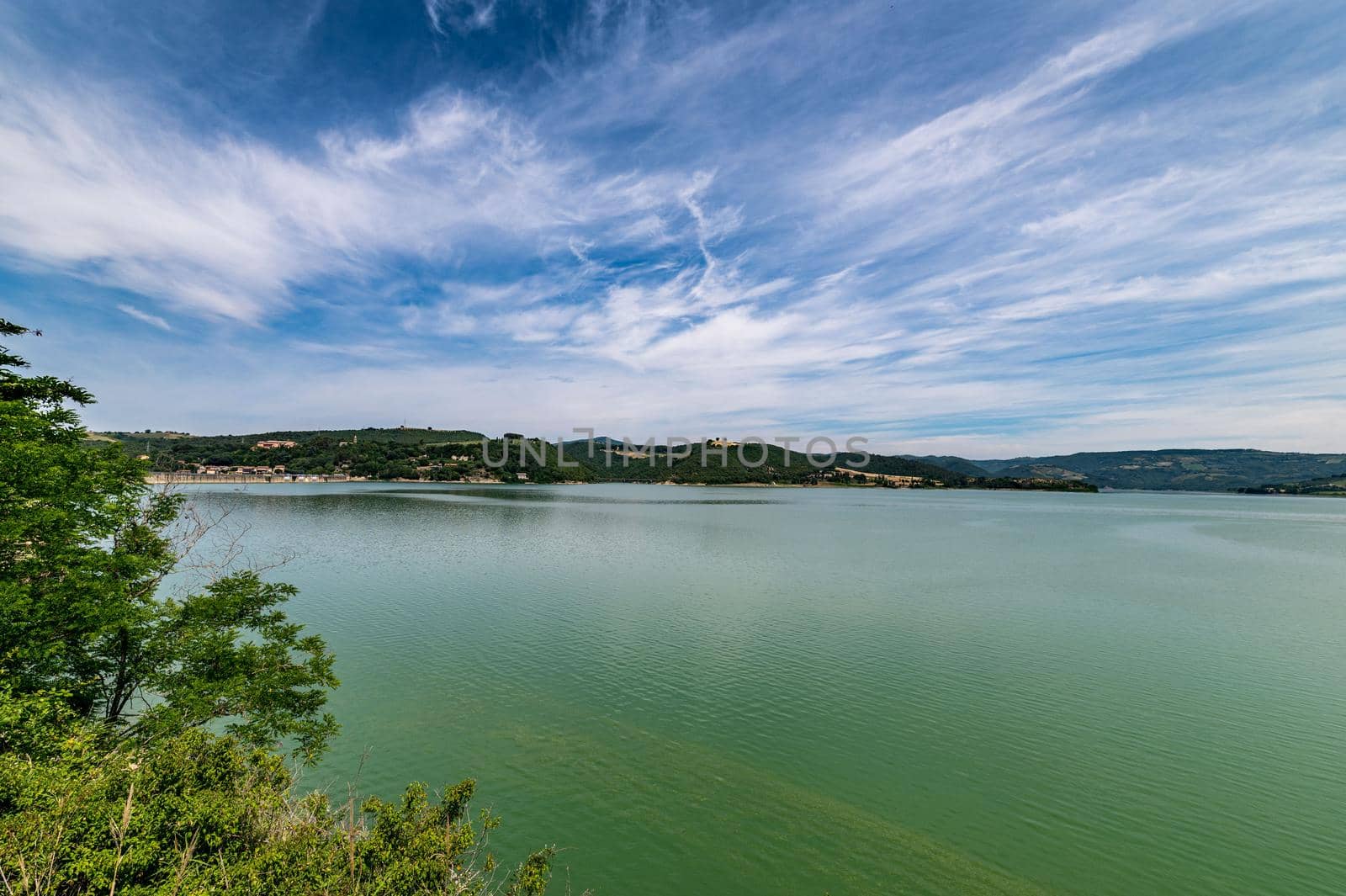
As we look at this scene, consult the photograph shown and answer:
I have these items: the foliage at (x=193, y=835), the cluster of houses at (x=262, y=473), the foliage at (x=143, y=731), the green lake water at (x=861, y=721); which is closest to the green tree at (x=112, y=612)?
the foliage at (x=143, y=731)

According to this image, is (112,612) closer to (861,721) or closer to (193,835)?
(193,835)

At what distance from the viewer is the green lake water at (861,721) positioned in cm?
1215

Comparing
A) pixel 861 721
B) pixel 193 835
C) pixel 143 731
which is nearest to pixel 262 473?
pixel 143 731

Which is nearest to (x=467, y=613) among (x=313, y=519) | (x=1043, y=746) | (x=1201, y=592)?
(x=1043, y=746)

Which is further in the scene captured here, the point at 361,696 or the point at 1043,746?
the point at 361,696

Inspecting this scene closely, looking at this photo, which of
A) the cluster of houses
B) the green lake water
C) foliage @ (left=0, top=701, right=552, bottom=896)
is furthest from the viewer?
the cluster of houses

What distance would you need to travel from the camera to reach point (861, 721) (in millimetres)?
18172

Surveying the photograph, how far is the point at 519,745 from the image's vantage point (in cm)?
1641

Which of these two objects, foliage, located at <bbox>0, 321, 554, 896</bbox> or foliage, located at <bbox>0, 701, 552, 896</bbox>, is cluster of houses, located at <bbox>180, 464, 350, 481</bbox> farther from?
foliage, located at <bbox>0, 701, 552, 896</bbox>

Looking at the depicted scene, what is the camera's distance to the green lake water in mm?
12148

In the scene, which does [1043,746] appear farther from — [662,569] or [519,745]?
[662,569]

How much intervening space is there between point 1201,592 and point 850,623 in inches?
1094

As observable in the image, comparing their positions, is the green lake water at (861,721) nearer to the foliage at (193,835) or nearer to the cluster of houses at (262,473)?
the foliage at (193,835)

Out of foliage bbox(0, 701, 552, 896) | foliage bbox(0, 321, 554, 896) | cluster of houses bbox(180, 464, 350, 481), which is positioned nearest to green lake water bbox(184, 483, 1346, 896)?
foliage bbox(0, 321, 554, 896)
